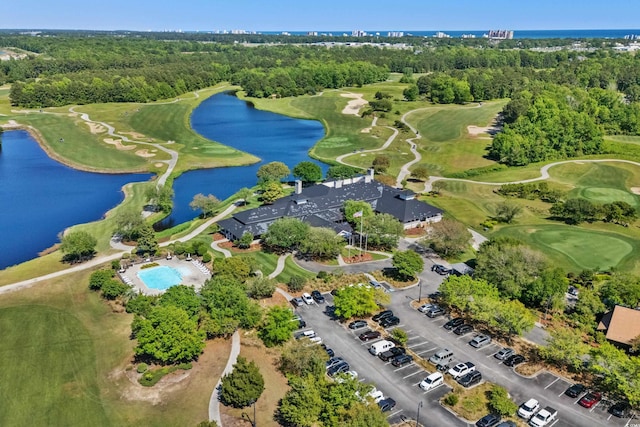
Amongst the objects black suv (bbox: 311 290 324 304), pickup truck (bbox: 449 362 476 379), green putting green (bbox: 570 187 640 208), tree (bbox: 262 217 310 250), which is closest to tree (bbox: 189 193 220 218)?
tree (bbox: 262 217 310 250)

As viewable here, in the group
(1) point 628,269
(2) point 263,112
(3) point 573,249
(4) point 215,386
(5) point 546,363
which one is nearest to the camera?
(4) point 215,386

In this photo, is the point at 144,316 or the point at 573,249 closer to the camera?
the point at 144,316

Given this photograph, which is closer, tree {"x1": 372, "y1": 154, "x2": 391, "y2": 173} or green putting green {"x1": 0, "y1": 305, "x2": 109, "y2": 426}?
green putting green {"x1": 0, "y1": 305, "x2": 109, "y2": 426}

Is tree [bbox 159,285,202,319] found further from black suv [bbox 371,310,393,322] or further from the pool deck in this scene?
black suv [bbox 371,310,393,322]

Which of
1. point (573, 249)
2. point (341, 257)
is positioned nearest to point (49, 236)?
point (341, 257)

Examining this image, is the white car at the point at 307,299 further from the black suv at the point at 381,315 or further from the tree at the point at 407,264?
the tree at the point at 407,264

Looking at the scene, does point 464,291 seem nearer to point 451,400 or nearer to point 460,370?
point 460,370

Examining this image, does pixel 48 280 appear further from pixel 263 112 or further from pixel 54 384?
pixel 263 112
